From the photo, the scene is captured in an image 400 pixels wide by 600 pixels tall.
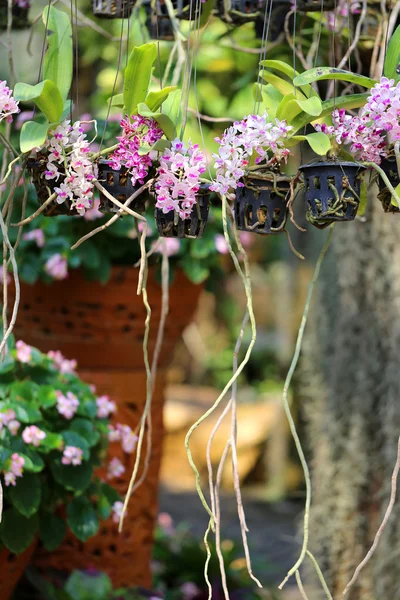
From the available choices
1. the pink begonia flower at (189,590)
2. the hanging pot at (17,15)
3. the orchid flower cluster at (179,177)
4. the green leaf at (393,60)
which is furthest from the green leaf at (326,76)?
the pink begonia flower at (189,590)

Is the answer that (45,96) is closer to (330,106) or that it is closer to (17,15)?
(330,106)

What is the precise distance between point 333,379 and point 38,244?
94 centimetres

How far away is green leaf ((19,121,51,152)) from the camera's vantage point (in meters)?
0.83

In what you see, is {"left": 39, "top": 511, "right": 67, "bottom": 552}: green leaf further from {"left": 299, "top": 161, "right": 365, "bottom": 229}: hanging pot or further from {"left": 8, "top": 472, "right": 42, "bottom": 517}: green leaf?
{"left": 299, "top": 161, "right": 365, "bottom": 229}: hanging pot

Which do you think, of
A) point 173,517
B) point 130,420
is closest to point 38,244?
point 130,420

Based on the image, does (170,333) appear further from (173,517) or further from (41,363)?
(173,517)

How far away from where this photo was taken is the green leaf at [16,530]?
52.1 inches

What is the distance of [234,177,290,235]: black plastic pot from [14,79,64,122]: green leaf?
0.76ft

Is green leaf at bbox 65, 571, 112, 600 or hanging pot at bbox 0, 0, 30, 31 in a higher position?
hanging pot at bbox 0, 0, 30, 31

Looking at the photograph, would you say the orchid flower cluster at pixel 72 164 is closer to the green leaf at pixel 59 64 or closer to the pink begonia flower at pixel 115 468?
the green leaf at pixel 59 64

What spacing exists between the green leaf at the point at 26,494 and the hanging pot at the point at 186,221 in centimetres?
64

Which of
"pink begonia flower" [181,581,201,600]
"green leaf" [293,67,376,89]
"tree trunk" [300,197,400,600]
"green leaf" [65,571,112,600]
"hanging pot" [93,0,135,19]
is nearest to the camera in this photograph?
"green leaf" [293,67,376,89]

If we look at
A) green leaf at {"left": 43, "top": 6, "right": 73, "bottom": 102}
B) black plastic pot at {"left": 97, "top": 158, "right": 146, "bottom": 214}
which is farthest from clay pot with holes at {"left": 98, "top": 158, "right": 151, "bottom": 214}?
green leaf at {"left": 43, "top": 6, "right": 73, "bottom": 102}

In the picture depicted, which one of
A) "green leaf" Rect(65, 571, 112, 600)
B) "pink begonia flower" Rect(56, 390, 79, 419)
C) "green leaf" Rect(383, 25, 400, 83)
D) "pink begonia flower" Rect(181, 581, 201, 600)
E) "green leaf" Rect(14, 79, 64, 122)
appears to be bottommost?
"pink begonia flower" Rect(181, 581, 201, 600)
